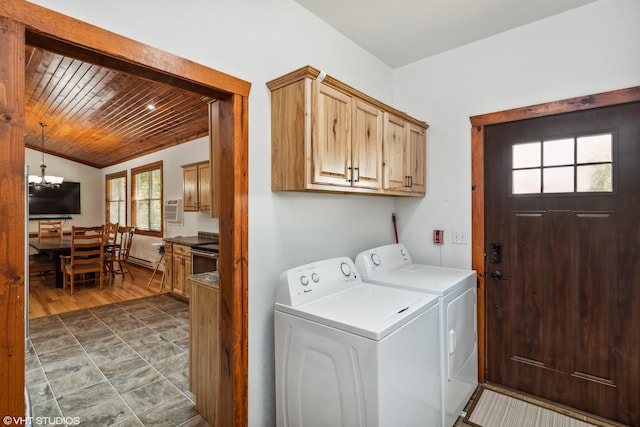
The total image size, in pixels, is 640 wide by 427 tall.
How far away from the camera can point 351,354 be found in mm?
1404

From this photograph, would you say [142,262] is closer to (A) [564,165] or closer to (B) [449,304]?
(B) [449,304]

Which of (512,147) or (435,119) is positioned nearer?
(512,147)

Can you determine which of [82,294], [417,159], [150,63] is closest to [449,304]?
[417,159]

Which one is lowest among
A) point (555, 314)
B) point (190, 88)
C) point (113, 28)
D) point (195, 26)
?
point (555, 314)

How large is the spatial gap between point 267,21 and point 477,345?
2.80 meters

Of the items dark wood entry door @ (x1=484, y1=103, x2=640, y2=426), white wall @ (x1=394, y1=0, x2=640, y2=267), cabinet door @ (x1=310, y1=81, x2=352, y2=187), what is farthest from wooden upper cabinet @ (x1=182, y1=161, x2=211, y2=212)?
dark wood entry door @ (x1=484, y1=103, x2=640, y2=426)

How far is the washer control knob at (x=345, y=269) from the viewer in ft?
6.78

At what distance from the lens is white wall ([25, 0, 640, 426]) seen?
1.59m

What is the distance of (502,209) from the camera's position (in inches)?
96.9

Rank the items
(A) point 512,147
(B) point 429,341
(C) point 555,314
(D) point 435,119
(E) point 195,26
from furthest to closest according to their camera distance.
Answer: (D) point 435,119, (A) point 512,147, (C) point 555,314, (B) point 429,341, (E) point 195,26

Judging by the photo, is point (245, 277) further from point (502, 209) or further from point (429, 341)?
point (502, 209)

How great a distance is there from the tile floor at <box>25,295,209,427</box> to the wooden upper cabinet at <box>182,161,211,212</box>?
160 centimetres

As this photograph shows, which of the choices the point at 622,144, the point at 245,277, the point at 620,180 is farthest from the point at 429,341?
the point at 622,144

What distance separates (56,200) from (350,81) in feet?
28.1
